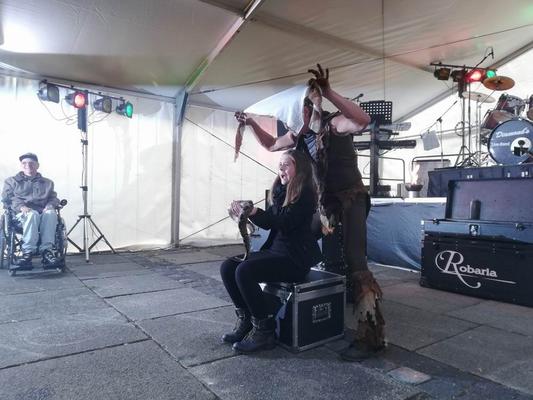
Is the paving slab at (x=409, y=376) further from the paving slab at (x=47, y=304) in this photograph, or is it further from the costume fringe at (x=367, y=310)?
the paving slab at (x=47, y=304)

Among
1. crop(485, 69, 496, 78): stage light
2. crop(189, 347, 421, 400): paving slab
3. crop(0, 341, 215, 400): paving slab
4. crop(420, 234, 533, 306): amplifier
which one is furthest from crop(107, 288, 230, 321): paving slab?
crop(485, 69, 496, 78): stage light

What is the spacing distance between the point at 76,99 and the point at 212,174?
2.25 meters

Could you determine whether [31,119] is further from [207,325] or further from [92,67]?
[207,325]

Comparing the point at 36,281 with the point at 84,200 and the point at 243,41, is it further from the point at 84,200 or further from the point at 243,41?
the point at 243,41

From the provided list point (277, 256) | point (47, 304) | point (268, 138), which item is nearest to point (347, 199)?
point (277, 256)

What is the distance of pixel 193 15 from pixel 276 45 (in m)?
1.16

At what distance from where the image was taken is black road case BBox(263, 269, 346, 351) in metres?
1.98

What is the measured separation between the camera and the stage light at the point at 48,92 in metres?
4.65

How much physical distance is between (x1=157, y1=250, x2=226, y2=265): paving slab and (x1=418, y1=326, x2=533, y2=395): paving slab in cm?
331

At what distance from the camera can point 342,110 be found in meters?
1.74

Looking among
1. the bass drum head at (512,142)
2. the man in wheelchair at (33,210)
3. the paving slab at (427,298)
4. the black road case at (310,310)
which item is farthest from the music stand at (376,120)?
the man in wheelchair at (33,210)

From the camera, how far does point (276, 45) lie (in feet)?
15.4

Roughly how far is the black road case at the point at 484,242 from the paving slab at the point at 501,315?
13cm

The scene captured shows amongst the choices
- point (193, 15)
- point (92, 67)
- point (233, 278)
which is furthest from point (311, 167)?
point (92, 67)
